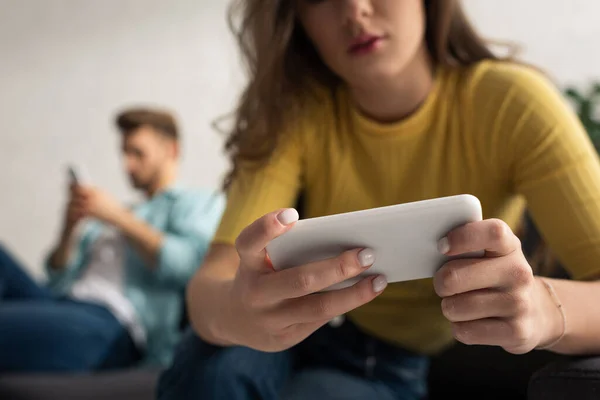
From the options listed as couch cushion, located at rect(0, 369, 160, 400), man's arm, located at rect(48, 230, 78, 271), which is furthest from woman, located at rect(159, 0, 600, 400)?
man's arm, located at rect(48, 230, 78, 271)

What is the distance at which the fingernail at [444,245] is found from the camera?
437mm

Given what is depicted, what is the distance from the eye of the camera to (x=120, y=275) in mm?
1476

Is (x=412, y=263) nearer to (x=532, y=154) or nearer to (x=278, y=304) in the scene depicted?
(x=278, y=304)

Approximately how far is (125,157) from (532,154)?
128 cm

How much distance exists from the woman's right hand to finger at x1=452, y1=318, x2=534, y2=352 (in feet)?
0.26

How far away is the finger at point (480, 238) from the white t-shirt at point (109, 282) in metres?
1.08

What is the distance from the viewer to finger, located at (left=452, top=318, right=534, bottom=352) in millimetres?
466

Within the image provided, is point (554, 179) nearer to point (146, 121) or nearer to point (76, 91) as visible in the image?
point (146, 121)

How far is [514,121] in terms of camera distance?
66 cm

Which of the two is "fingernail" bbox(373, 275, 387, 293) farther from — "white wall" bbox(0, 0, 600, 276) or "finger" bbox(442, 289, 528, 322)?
"white wall" bbox(0, 0, 600, 276)

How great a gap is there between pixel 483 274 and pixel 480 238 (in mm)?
37

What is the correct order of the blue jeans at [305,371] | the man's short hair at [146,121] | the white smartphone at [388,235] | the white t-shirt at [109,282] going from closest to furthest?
the white smartphone at [388,235] < the blue jeans at [305,371] < the white t-shirt at [109,282] < the man's short hair at [146,121]

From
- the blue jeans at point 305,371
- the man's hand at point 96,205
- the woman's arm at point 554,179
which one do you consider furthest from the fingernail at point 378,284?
the man's hand at point 96,205

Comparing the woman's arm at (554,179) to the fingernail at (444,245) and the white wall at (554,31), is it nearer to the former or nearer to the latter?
the fingernail at (444,245)
